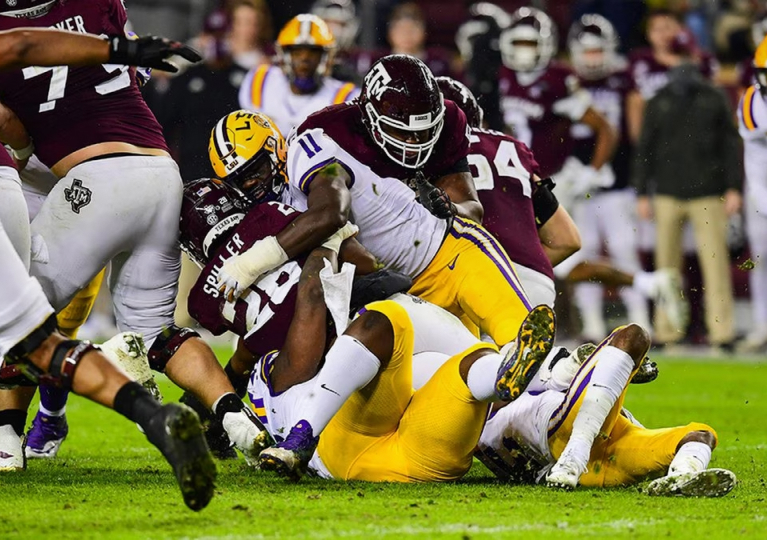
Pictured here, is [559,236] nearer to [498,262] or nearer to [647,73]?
[498,262]

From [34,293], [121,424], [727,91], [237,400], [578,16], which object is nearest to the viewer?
[34,293]

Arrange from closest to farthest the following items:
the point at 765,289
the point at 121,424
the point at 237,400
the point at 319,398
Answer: the point at 319,398, the point at 237,400, the point at 121,424, the point at 765,289

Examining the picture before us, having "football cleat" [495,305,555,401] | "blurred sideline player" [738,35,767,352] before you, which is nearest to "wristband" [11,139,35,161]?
"football cleat" [495,305,555,401]

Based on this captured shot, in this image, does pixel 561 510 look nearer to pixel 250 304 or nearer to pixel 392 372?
pixel 392 372

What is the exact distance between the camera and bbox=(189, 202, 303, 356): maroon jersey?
4.82 metres

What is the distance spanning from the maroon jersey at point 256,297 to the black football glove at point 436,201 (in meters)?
0.55

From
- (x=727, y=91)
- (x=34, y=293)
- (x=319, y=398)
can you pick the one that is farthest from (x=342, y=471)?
(x=727, y=91)

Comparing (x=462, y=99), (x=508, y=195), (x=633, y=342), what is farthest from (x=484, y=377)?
(x=462, y=99)

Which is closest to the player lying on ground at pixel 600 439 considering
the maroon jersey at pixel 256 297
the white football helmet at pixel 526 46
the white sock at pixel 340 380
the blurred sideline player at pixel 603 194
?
the white sock at pixel 340 380

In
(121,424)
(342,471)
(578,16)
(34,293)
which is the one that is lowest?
(121,424)

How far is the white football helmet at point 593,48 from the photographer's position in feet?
37.5

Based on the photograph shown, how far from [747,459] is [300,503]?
228cm

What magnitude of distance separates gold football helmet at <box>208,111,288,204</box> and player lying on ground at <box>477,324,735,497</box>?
4.75 feet

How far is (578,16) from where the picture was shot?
13.2 metres
